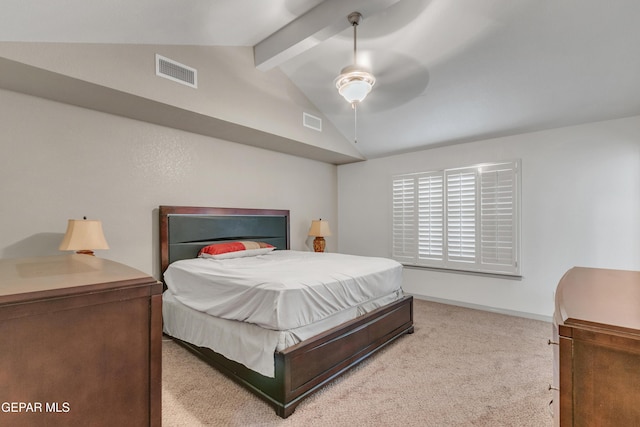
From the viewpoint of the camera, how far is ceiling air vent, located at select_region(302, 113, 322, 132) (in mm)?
4211

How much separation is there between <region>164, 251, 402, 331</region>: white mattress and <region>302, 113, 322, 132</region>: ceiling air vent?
207 cm

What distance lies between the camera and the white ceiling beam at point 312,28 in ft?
7.80

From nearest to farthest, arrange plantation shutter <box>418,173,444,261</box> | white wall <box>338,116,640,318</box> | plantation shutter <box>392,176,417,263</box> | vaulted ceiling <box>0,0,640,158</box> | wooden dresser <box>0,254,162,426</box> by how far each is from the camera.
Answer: wooden dresser <box>0,254,162,426</box>, vaulted ceiling <box>0,0,640,158</box>, white wall <box>338,116,640,318</box>, plantation shutter <box>418,173,444,261</box>, plantation shutter <box>392,176,417,263</box>

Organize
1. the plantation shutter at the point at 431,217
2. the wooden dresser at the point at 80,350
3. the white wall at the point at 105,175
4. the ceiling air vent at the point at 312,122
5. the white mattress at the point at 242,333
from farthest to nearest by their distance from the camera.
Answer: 1. the plantation shutter at the point at 431,217
2. the ceiling air vent at the point at 312,122
3. the white wall at the point at 105,175
4. the white mattress at the point at 242,333
5. the wooden dresser at the point at 80,350

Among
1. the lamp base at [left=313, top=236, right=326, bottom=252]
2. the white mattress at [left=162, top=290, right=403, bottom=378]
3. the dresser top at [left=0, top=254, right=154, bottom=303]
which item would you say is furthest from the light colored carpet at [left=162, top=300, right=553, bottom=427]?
the lamp base at [left=313, top=236, right=326, bottom=252]

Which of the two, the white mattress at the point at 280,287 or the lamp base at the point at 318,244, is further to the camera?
the lamp base at the point at 318,244

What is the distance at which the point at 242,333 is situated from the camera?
221 centimetres

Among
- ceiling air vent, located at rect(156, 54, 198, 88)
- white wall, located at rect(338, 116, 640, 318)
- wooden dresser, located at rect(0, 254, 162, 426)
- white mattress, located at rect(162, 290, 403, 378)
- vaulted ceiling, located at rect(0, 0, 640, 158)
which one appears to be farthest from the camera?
white wall, located at rect(338, 116, 640, 318)

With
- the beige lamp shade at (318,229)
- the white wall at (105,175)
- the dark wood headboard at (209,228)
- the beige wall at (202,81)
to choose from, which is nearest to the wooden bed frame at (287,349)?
the dark wood headboard at (209,228)

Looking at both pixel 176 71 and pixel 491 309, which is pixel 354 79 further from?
pixel 491 309

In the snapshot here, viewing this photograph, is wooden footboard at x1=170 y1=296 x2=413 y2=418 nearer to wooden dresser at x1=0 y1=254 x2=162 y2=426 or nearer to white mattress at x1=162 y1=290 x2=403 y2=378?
white mattress at x1=162 y1=290 x2=403 y2=378

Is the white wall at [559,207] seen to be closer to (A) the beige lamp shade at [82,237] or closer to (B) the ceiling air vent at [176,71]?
A: (B) the ceiling air vent at [176,71]

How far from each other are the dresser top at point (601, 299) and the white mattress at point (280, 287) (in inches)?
57.4

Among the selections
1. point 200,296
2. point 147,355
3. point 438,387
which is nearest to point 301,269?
point 200,296
